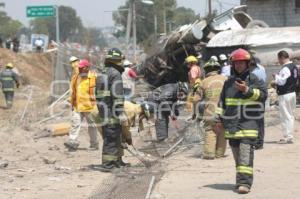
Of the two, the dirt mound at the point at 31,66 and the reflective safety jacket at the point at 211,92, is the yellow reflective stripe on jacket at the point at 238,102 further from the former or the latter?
the dirt mound at the point at 31,66

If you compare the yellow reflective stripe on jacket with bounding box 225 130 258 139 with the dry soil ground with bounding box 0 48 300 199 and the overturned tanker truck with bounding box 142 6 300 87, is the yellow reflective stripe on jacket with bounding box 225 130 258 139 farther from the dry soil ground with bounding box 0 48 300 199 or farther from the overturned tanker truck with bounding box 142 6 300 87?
the overturned tanker truck with bounding box 142 6 300 87

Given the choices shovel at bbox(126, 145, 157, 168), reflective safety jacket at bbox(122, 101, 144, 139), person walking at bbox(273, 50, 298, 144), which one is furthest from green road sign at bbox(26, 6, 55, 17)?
reflective safety jacket at bbox(122, 101, 144, 139)

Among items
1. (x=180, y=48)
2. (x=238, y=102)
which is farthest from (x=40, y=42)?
(x=238, y=102)

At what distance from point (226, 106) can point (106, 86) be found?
2250 mm

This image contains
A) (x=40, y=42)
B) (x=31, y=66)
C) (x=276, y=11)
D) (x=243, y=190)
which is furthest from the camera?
(x=40, y=42)

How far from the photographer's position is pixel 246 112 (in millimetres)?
7785

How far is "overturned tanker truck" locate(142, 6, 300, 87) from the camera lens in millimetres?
20922

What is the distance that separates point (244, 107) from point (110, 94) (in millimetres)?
2429

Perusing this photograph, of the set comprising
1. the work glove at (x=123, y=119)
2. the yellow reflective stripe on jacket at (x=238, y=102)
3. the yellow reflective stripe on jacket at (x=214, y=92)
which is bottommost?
the work glove at (x=123, y=119)

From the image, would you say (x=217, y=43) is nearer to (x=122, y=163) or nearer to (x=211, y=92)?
(x=211, y=92)

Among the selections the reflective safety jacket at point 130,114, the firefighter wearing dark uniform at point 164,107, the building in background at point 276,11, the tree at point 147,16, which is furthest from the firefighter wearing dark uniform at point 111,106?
the tree at point 147,16

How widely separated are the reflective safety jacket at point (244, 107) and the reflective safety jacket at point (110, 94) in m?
2.01

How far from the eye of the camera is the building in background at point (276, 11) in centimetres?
2941

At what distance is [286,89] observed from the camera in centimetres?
1193
